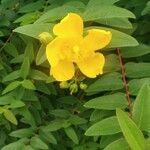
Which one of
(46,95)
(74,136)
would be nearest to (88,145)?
(74,136)

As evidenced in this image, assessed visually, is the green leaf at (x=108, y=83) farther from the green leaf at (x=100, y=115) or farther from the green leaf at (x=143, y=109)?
the green leaf at (x=143, y=109)

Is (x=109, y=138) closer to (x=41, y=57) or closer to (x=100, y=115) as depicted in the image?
(x=100, y=115)

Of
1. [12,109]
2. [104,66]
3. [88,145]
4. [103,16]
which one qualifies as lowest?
[88,145]

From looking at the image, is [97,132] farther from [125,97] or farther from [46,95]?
[46,95]

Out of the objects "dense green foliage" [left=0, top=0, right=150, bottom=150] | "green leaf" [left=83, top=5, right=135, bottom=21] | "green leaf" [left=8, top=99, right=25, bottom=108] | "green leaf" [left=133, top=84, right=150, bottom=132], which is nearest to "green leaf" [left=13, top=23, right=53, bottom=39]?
"dense green foliage" [left=0, top=0, right=150, bottom=150]

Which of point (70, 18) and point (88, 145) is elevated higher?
point (70, 18)

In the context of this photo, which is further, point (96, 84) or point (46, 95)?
point (46, 95)

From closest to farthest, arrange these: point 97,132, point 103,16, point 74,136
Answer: point 97,132 < point 103,16 < point 74,136
